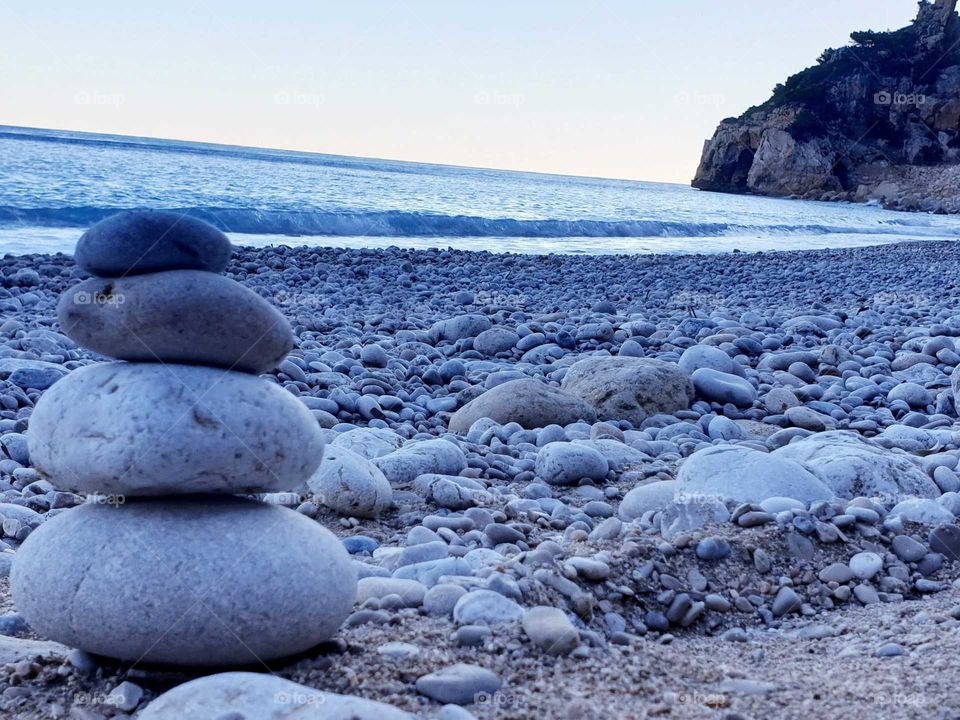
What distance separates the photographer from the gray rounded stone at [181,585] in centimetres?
228

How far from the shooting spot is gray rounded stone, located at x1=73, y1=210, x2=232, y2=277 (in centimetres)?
253

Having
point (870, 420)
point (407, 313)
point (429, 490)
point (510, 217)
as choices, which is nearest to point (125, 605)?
point (429, 490)

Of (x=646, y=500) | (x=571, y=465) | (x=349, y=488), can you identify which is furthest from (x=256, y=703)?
(x=571, y=465)

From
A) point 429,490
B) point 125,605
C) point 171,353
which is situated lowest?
point 429,490

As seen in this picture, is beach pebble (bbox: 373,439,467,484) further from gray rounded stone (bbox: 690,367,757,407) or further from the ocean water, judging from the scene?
the ocean water

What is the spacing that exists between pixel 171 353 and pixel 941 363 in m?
6.62

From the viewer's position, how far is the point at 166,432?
7.72ft

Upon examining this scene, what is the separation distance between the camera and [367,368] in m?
7.27

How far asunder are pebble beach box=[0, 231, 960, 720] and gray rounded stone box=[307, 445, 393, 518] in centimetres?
1

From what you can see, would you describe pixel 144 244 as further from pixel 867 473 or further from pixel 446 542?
pixel 867 473

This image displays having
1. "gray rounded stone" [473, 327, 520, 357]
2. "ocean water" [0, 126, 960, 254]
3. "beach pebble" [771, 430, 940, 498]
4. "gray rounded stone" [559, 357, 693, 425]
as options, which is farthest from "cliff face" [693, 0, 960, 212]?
"beach pebble" [771, 430, 940, 498]

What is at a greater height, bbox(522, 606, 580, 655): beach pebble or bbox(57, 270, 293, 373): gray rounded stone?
bbox(57, 270, 293, 373): gray rounded stone

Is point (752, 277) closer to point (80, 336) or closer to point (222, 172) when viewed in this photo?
point (80, 336)

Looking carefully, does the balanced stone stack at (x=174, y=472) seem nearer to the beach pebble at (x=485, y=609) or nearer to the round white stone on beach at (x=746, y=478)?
the beach pebble at (x=485, y=609)
